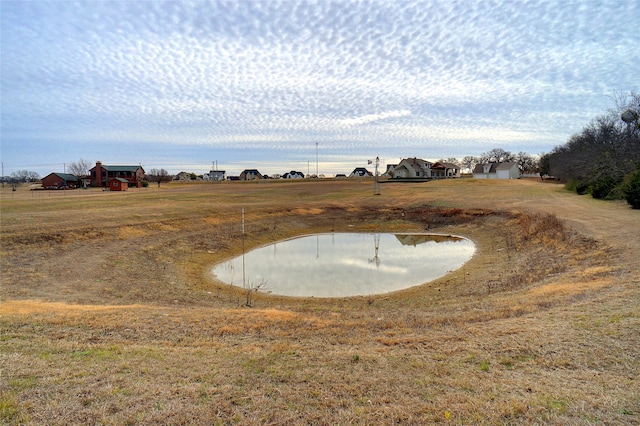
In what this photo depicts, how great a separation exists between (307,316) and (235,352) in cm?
334

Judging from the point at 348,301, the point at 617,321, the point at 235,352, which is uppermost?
the point at 617,321

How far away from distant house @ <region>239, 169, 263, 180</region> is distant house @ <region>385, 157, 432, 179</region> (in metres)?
72.9

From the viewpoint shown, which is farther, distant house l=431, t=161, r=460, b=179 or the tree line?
distant house l=431, t=161, r=460, b=179

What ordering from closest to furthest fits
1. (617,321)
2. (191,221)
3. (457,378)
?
(457,378) < (617,321) < (191,221)

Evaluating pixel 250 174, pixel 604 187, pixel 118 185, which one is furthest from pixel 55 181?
pixel 604 187

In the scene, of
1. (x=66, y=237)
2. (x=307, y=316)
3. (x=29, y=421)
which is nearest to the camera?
(x=29, y=421)

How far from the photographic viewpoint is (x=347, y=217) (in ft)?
125

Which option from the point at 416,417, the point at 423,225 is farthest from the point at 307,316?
the point at 423,225

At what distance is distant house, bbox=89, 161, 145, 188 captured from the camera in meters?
88.9

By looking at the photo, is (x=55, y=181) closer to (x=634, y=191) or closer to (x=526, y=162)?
(x=634, y=191)

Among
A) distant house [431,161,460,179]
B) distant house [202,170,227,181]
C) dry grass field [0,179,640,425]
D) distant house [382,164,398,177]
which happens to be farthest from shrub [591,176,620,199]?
distant house [202,170,227,181]

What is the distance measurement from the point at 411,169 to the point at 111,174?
7525 cm

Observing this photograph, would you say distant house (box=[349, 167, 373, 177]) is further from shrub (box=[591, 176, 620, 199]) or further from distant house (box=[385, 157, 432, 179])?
shrub (box=[591, 176, 620, 199])

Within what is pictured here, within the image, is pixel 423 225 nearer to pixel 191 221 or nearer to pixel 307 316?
pixel 191 221
